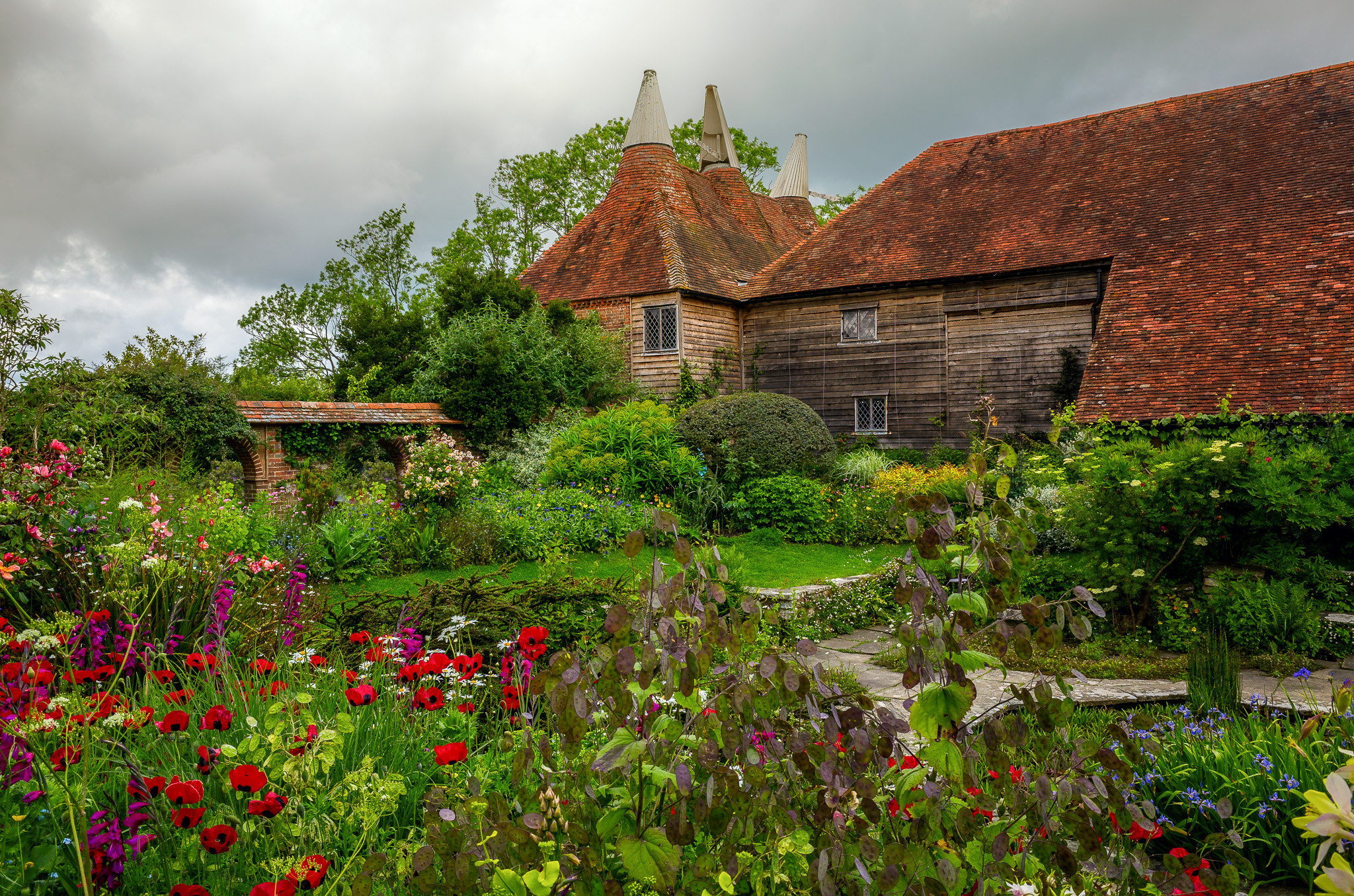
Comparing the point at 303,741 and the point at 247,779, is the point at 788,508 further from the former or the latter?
the point at 247,779

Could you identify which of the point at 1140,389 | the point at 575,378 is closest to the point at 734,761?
the point at 1140,389

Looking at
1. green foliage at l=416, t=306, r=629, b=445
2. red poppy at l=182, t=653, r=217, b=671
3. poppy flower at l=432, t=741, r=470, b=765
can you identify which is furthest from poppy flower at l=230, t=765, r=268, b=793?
green foliage at l=416, t=306, r=629, b=445

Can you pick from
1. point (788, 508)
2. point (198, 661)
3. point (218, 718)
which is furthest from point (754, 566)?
point (218, 718)

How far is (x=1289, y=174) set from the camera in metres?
15.7

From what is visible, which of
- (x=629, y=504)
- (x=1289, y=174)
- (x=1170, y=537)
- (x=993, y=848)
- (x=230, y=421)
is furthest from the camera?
(x=1289, y=174)

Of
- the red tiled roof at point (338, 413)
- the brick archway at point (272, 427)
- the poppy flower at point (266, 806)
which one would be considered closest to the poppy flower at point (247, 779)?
the poppy flower at point (266, 806)

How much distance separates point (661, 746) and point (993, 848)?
0.69 m

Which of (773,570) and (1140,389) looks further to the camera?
(1140,389)

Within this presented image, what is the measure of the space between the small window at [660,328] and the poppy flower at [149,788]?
18398 millimetres

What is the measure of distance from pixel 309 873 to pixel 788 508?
10.9m

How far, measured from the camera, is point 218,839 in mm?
1552

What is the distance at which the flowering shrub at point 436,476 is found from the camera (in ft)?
40.2

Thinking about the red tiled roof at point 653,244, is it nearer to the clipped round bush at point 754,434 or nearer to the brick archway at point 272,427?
the clipped round bush at point 754,434

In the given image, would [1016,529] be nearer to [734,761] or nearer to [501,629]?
[734,761]
